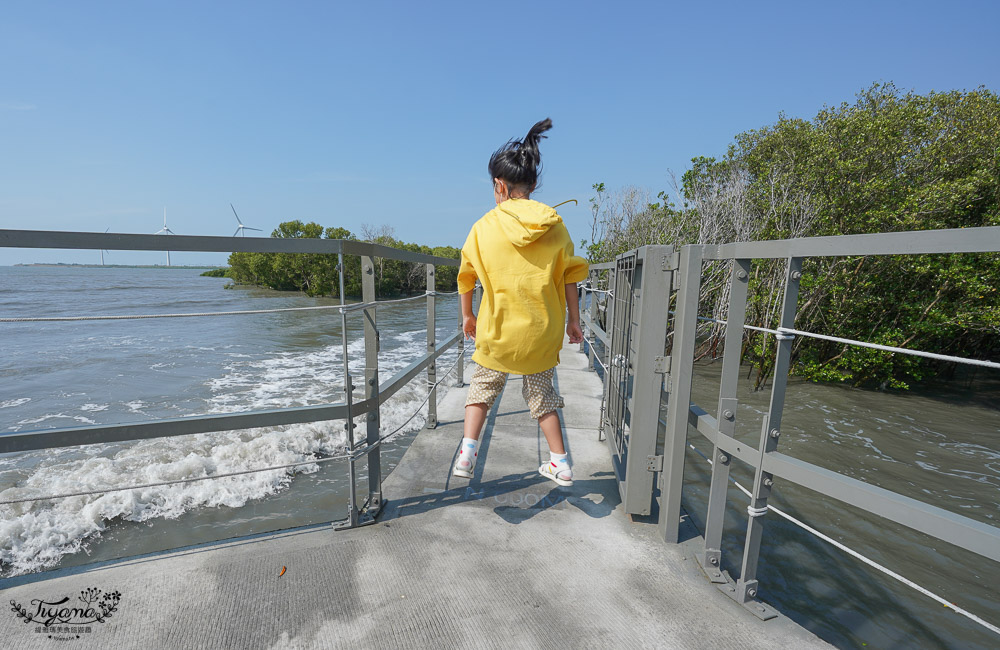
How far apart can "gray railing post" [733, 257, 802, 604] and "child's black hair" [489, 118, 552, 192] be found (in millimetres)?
1141

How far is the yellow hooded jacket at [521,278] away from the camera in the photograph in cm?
196

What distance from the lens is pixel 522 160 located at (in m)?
2.13

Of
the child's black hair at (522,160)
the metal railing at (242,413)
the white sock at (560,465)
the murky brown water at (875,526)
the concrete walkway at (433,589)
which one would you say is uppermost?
the child's black hair at (522,160)

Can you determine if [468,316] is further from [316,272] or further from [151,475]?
[316,272]

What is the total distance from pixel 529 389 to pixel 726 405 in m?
0.84

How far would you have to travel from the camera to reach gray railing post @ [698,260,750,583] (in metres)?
1.63

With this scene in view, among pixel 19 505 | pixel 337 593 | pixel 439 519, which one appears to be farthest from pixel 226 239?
pixel 19 505

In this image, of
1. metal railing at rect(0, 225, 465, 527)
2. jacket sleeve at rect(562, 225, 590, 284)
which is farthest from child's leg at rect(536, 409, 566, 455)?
metal railing at rect(0, 225, 465, 527)

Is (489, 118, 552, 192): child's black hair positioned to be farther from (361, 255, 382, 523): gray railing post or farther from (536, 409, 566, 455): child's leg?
(536, 409, 566, 455): child's leg

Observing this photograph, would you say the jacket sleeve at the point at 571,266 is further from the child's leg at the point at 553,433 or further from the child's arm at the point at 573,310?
the child's leg at the point at 553,433

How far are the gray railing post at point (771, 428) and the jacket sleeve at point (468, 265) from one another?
119 cm

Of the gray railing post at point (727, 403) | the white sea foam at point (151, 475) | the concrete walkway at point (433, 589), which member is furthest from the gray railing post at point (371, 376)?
the white sea foam at point (151, 475)

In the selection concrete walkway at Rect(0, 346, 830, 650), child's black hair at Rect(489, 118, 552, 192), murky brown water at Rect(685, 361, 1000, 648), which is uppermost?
child's black hair at Rect(489, 118, 552, 192)

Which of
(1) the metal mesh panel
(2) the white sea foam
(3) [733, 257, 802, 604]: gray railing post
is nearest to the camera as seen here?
(3) [733, 257, 802, 604]: gray railing post
